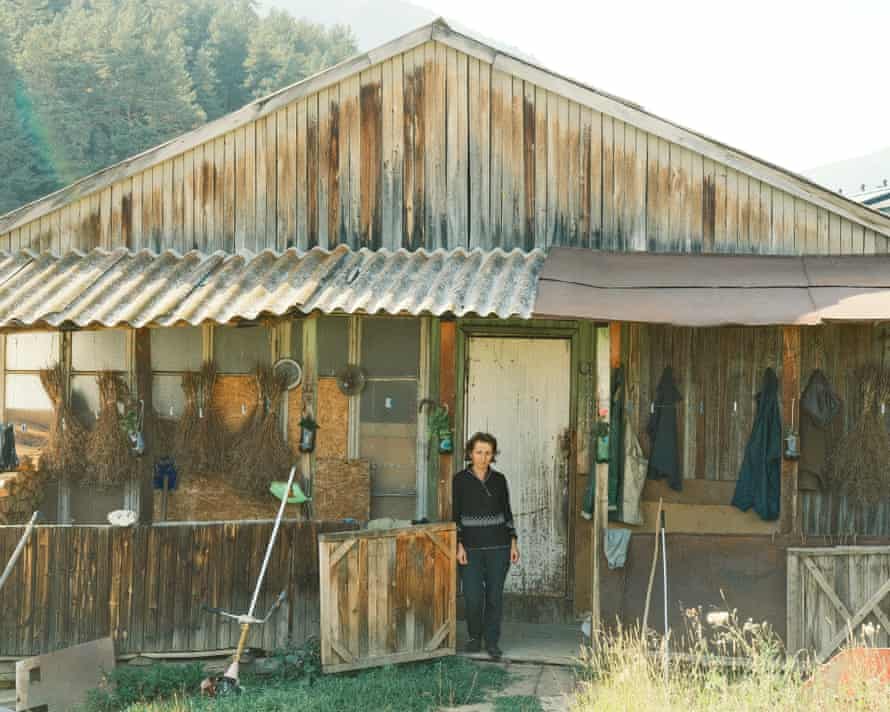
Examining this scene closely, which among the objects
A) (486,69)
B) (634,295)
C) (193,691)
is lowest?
(193,691)

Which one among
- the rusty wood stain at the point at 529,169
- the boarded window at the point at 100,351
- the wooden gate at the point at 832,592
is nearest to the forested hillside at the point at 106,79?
the boarded window at the point at 100,351

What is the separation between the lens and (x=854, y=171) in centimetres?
2888

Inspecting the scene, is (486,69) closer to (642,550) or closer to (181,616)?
(642,550)

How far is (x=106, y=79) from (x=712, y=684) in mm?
43445

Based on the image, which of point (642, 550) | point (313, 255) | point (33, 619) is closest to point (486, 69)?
point (313, 255)

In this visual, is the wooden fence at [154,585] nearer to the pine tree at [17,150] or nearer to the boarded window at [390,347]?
the boarded window at [390,347]

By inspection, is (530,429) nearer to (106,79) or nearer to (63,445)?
(63,445)

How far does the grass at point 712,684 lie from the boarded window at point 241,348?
4.21 metres

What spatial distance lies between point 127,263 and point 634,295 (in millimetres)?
4763

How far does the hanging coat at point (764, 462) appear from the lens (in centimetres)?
942

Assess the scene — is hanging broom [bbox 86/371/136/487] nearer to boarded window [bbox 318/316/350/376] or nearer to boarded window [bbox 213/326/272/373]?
boarded window [bbox 213/326/272/373]

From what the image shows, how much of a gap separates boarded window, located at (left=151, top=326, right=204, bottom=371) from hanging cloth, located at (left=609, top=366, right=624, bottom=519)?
13.2 feet

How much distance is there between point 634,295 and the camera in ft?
28.7

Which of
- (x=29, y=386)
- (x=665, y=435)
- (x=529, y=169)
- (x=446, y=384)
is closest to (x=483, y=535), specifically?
(x=446, y=384)
